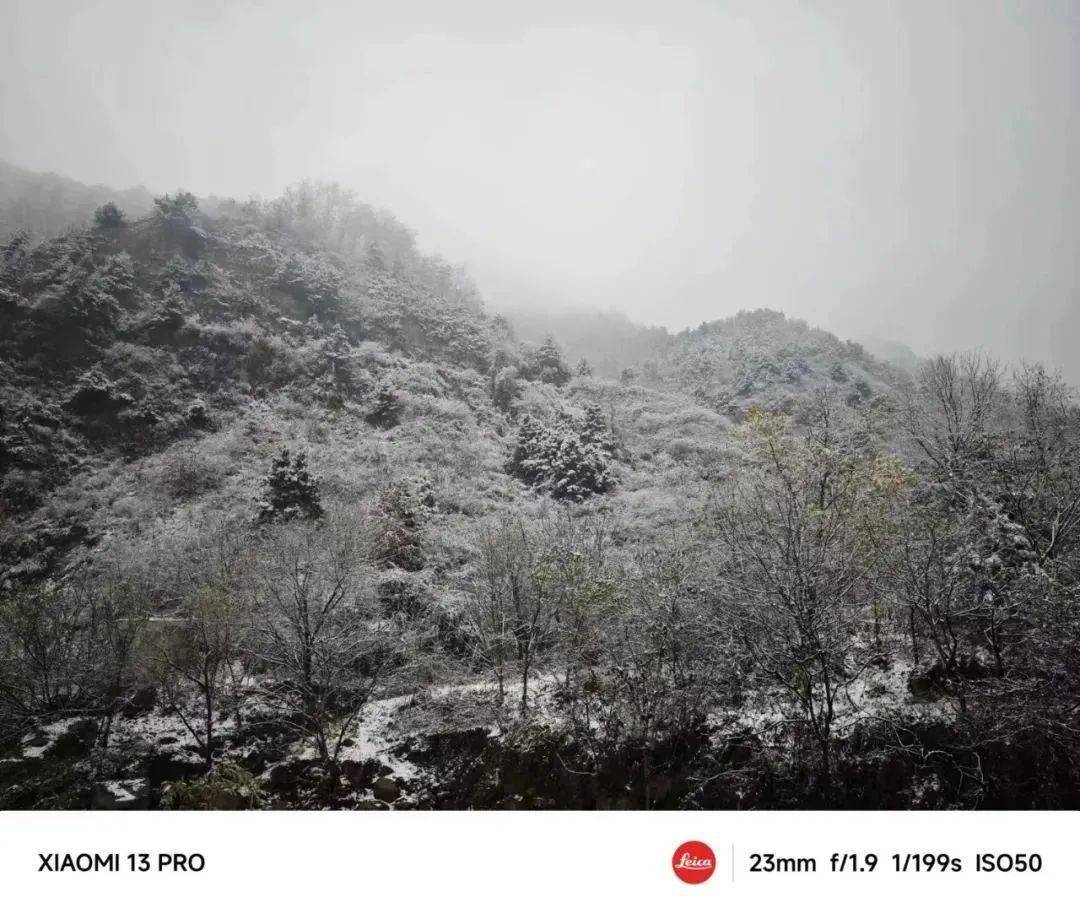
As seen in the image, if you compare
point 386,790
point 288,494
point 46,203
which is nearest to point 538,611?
point 386,790

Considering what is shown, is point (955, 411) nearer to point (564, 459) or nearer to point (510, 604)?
point (510, 604)

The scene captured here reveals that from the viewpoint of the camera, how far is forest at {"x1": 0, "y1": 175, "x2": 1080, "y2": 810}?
815 centimetres

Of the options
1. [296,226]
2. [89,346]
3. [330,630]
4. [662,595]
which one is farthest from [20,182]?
[662,595]

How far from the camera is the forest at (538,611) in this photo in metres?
8.15

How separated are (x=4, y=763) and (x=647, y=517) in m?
22.8

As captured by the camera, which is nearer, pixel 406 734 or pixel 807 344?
pixel 406 734

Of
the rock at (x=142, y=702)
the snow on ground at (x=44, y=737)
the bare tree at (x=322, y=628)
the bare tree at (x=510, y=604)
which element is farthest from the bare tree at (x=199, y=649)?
the bare tree at (x=510, y=604)

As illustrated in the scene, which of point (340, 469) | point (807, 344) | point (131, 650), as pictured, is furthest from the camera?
point (807, 344)

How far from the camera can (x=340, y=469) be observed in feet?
97.0

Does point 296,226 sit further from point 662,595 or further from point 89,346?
point 662,595
